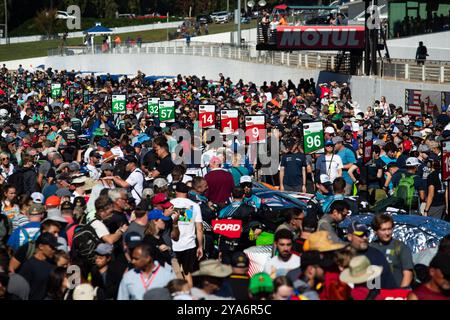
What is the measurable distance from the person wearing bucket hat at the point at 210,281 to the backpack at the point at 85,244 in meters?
2.24

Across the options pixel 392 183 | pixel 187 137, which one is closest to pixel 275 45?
pixel 187 137

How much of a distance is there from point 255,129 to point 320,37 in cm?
1679

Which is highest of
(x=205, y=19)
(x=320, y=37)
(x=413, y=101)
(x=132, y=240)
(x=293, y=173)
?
(x=205, y=19)

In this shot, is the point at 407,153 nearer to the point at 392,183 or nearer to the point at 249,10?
the point at 392,183

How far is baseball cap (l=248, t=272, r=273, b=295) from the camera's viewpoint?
844cm

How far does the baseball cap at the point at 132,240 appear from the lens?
9828mm

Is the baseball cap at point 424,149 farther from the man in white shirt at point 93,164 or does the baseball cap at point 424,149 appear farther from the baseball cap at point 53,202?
Answer: the baseball cap at point 53,202

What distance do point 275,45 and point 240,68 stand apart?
11.2 m

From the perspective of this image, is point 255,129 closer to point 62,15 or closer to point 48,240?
point 48,240

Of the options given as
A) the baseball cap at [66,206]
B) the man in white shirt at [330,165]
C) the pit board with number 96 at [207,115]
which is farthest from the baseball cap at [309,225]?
the pit board with number 96 at [207,115]

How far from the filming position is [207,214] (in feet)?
45.4

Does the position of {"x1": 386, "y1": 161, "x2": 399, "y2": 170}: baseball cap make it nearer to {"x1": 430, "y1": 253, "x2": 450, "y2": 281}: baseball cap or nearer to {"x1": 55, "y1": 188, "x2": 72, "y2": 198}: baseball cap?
{"x1": 55, "y1": 188, "x2": 72, "y2": 198}: baseball cap

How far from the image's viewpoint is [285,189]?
1772 cm

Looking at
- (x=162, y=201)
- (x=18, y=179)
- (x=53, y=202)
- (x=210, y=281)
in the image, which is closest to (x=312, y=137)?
(x=18, y=179)
